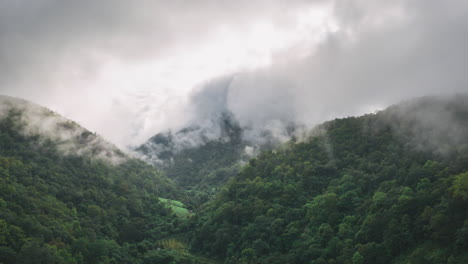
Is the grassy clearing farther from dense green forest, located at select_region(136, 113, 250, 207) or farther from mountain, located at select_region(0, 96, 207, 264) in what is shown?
dense green forest, located at select_region(136, 113, 250, 207)

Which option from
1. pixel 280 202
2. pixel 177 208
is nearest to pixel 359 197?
pixel 280 202

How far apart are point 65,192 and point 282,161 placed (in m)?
45.7

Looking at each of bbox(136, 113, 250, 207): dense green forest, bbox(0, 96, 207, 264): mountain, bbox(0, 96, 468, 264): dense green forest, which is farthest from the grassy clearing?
bbox(136, 113, 250, 207): dense green forest

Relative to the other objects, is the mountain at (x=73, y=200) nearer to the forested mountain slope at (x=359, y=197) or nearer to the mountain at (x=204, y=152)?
the forested mountain slope at (x=359, y=197)

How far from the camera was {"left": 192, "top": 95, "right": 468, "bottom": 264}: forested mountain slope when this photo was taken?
171ft

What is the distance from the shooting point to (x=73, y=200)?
3068 inches

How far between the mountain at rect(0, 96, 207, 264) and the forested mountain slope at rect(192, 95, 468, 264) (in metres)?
11.7

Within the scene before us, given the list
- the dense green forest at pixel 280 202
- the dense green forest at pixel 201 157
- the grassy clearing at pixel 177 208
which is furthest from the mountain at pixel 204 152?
the dense green forest at pixel 280 202

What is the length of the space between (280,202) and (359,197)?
14904 mm

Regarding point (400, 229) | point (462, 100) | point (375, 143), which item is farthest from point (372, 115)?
point (400, 229)

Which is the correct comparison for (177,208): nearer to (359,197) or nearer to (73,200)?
(73,200)

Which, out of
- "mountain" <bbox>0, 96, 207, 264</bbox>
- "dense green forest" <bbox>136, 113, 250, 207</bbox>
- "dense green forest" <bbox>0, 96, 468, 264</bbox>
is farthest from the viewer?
"dense green forest" <bbox>136, 113, 250, 207</bbox>

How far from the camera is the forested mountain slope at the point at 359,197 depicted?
171 feet

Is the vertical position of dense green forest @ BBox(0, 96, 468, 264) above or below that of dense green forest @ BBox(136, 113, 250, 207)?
below
